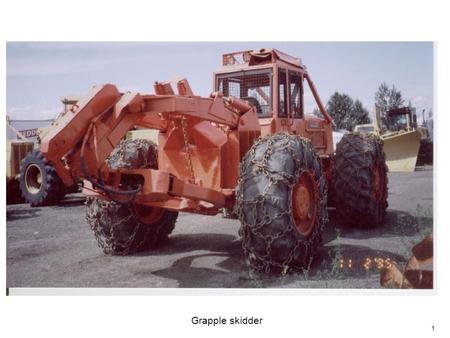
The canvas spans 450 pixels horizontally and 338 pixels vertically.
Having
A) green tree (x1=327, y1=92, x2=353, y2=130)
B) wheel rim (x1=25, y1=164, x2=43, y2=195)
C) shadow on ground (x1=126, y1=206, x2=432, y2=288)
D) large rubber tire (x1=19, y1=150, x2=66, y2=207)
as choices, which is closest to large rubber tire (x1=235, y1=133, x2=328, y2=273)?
shadow on ground (x1=126, y1=206, x2=432, y2=288)

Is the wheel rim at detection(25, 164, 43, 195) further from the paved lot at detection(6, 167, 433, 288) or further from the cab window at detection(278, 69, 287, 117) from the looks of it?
the cab window at detection(278, 69, 287, 117)

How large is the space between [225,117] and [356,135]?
2.09 m

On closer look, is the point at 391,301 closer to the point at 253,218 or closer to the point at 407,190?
the point at 253,218

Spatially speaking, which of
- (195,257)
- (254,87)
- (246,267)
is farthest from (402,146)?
(246,267)

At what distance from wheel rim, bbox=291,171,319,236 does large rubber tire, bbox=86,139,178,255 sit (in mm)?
1569

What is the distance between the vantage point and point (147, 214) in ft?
14.9

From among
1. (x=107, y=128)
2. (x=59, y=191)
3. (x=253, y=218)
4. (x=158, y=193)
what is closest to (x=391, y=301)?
(x=253, y=218)

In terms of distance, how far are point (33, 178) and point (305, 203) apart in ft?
19.5

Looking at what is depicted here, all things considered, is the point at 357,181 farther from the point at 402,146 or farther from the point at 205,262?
the point at 402,146

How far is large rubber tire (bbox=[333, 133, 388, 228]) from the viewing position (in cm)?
504

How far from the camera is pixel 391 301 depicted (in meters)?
3.28

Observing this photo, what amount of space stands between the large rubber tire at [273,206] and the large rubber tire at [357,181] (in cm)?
Answer: 156

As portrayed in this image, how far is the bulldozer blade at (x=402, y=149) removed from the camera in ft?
30.0

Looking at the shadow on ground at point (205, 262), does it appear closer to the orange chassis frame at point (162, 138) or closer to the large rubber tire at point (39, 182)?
the orange chassis frame at point (162, 138)
